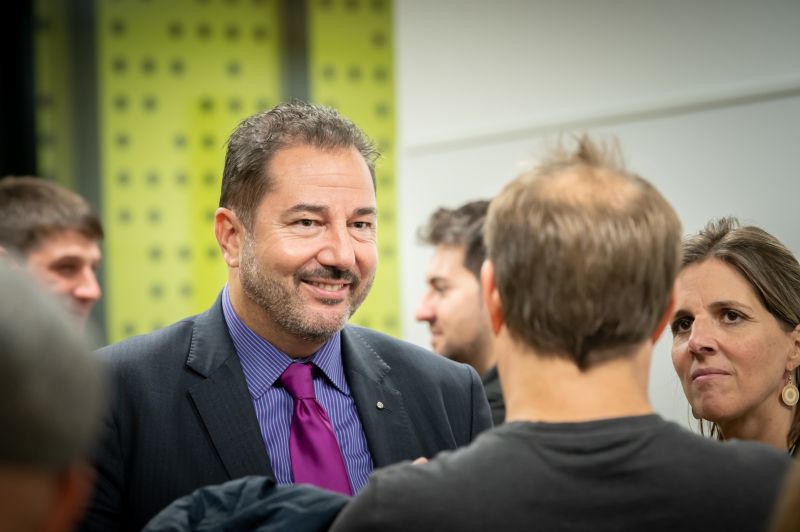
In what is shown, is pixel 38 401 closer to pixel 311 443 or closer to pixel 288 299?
pixel 311 443

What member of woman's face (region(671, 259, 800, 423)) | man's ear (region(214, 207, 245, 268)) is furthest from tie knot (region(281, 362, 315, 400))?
woman's face (region(671, 259, 800, 423))

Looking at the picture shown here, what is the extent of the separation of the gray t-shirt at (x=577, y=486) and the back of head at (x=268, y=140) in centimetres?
127

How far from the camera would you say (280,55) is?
6.11 meters

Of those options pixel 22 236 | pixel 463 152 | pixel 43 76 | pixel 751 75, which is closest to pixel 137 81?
pixel 43 76

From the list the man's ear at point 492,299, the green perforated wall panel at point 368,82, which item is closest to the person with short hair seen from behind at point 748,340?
the man's ear at point 492,299

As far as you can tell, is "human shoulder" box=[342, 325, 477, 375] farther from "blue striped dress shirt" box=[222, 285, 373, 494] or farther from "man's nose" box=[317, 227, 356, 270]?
"man's nose" box=[317, 227, 356, 270]

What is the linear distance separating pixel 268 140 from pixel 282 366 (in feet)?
1.92

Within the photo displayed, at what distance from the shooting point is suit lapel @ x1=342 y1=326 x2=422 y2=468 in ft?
7.98

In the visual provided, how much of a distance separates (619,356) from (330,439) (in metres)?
1.02

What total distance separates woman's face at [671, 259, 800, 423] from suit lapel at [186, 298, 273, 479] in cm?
123

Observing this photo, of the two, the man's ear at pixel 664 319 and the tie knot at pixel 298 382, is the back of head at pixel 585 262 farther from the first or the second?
the tie knot at pixel 298 382

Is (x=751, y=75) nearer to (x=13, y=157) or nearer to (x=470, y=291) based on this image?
(x=470, y=291)

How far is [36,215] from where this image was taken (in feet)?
12.3

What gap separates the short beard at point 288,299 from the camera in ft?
8.07
